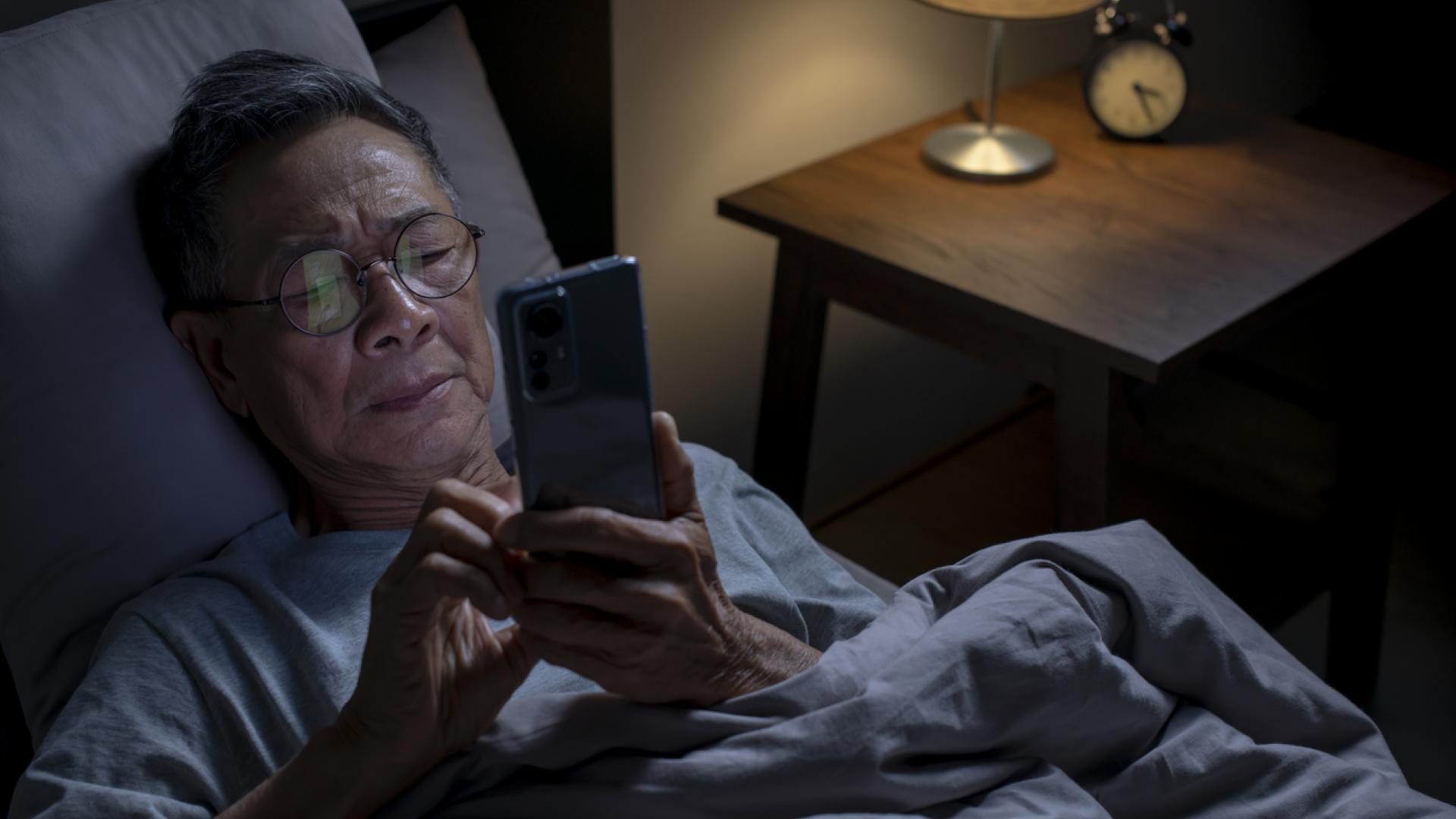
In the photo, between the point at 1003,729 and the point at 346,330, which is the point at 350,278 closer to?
the point at 346,330

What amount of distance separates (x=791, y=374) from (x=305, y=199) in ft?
3.01

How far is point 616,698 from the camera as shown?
2.76 feet

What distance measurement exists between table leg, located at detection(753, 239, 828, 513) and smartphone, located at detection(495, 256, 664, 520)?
934 mm

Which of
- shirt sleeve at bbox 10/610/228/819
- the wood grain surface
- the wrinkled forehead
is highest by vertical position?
the wrinkled forehead

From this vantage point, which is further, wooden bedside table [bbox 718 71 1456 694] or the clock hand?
the clock hand

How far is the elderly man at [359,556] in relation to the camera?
0.77m

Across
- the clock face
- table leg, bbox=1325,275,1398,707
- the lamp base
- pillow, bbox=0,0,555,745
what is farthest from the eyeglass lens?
table leg, bbox=1325,275,1398,707

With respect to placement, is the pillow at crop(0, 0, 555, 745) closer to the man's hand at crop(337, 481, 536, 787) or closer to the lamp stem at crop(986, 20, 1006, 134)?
the man's hand at crop(337, 481, 536, 787)

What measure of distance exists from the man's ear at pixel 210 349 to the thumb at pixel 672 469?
0.45m

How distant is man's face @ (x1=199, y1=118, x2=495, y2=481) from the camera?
101 centimetres

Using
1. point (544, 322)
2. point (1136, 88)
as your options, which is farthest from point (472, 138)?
point (1136, 88)

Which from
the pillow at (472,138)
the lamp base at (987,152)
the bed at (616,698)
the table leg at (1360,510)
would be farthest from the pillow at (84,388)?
the table leg at (1360,510)

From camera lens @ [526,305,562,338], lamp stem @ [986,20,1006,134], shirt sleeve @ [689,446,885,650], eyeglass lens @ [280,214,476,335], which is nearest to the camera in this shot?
camera lens @ [526,305,562,338]

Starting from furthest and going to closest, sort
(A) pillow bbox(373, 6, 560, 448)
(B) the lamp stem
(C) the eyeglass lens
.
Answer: (B) the lamp stem
(A) pillow bbox(373, 6, 560, 448)
(C) the eyeglass lens
